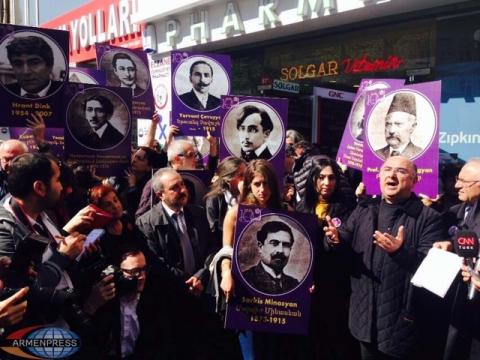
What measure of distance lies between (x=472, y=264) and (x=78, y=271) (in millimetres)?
2168

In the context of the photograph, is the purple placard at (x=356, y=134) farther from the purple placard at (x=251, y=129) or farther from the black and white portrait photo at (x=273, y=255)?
the black and white portrait photo at (x=273, y=255)

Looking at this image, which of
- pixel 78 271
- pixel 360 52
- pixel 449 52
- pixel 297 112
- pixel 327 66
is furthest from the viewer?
pixel 327 66

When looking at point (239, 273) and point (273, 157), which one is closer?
point (239, 273)

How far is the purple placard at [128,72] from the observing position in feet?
21.5

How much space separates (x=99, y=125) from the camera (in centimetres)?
491

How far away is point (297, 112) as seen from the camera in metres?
8.09

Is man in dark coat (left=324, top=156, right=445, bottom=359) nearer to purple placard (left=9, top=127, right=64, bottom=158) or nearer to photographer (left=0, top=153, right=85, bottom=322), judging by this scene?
photographer (left=0, top=153, right=85, bottom=322)

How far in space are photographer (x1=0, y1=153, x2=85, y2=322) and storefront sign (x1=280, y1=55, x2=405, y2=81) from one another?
7.84 metres

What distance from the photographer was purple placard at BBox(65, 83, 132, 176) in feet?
15.8

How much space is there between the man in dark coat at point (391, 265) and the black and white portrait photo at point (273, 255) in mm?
251

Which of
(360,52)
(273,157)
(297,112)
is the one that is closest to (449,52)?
(360,52)

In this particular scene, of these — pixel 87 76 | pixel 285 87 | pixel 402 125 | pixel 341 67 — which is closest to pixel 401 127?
pixel 402 125

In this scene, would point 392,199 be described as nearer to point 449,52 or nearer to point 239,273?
point 239,273

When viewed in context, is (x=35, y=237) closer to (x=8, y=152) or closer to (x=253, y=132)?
(x=8, y=152)
